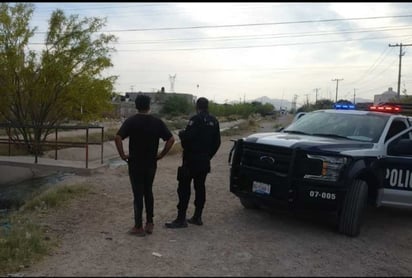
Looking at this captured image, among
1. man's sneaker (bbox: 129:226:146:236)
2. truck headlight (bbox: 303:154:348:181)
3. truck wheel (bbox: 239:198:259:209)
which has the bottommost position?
man's sneaker (bbox: 129:226:146:236)

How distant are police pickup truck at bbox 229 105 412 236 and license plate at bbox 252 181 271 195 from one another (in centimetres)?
1

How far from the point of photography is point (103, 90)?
20188 mm

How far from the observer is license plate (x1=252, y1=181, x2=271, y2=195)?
23.4ft

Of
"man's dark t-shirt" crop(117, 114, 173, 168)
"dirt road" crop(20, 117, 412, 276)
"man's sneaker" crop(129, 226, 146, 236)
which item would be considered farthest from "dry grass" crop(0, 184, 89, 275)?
"man's dark t-shirt" crop(117, 114, 173, 168)

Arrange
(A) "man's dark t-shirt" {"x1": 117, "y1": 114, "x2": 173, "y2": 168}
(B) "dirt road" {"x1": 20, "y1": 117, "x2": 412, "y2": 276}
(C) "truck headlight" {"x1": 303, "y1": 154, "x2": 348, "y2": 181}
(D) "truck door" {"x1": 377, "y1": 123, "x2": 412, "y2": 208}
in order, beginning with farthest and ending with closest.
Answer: (D) "truck door" {"x1": 377, "y1": 123, "x2": 412, "y2": 208}
(C) "truck headlight" {"x1": 303, "y1": 154, "x2": 348, "y2": 181}
(A) "man's dark t-shirt" {"x1": 117, "y1": 114, "x2": 173, "y2": 168}
(B) "dirt road" {"x1": 20, "y1": 117, "x2": 412, "y2": 276}

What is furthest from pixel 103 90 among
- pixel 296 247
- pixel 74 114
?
pixel 296 247

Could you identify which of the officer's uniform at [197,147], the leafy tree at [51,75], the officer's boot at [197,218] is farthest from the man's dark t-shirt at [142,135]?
the leafy tree at [51,75]

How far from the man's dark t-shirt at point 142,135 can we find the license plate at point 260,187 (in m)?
1.55

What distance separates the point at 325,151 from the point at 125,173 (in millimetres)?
8012

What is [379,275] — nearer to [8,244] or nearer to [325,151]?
[325,151]

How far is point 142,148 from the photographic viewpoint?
6.66 m

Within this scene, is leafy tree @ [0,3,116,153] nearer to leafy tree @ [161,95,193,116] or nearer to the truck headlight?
the truck headlight

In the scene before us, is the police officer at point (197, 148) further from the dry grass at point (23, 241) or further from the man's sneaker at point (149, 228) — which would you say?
the dry grass at point (23, 241)

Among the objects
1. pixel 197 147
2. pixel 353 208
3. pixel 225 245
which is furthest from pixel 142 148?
pixel 353 208
